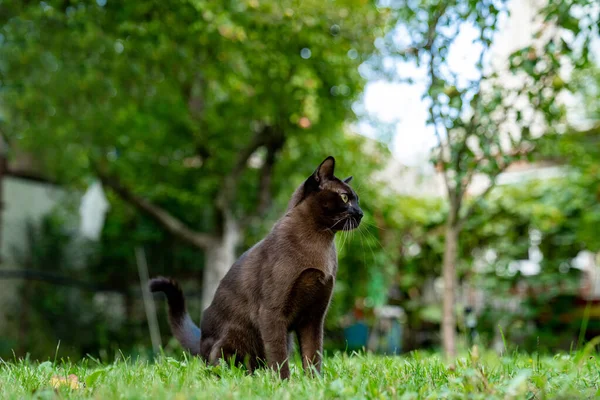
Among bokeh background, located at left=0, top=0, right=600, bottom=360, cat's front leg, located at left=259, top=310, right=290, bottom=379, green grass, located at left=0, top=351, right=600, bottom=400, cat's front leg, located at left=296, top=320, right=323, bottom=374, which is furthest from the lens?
bokeh background, located at left=0, top=0, right=600, bottom=360

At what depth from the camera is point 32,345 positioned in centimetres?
866

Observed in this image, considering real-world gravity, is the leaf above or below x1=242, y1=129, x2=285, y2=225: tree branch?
below

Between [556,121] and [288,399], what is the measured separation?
4575 mm

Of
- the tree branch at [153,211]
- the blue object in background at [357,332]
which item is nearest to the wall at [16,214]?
the tree branch at [153,211]

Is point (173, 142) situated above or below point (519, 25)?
below

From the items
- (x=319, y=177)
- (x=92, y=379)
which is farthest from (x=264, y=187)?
(x=92, y=379)

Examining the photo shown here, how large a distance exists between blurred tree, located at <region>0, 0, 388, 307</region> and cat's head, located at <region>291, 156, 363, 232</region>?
3091 millimetres

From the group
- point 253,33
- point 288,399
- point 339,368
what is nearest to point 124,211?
point 253,33

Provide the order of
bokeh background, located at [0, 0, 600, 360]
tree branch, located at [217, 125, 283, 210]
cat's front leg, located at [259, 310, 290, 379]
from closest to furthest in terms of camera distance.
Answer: cat's front leg, located at [259, 310, 290, 379] → bokeh background, located at [0, 0, 600, 360] → tree branch, located at [217, 125, 283, 210]

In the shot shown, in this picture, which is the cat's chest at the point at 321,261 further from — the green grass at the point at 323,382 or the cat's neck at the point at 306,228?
the green grass at the point at 323,382

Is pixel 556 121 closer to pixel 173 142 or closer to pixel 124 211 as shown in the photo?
pixel 173 142

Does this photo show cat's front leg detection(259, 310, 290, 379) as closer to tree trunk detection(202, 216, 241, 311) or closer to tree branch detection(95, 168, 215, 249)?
tree trunk detection(202, 216, 241, 311)

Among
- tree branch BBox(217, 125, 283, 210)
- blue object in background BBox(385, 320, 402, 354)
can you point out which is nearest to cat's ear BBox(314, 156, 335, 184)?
tree branch BBox(217, 125, 283, 210)

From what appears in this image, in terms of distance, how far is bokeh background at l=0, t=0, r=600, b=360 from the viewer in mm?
5508
